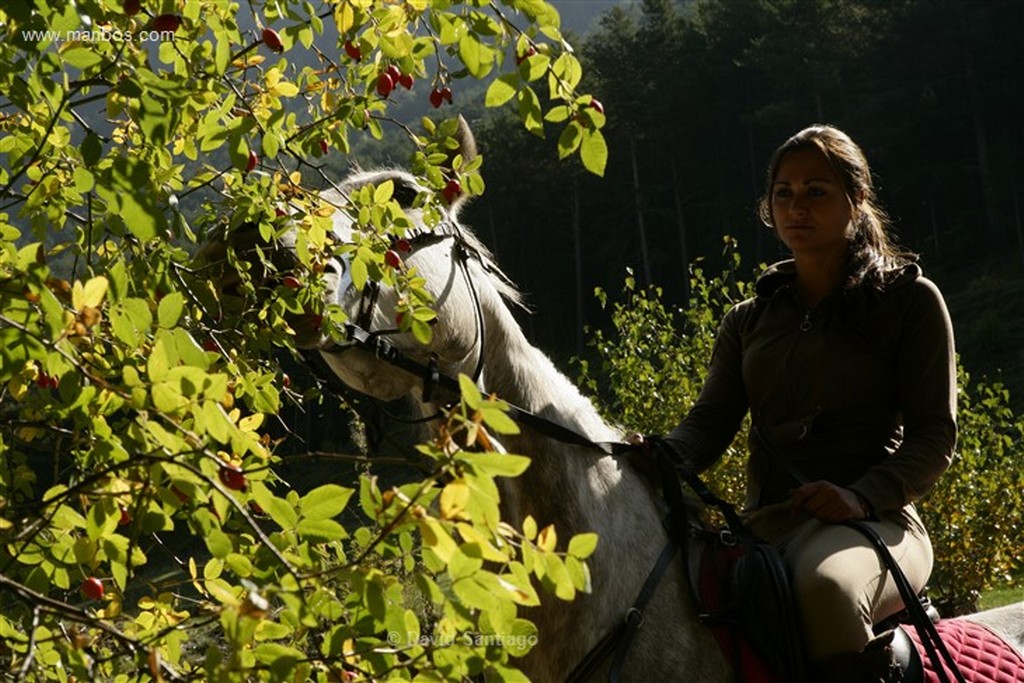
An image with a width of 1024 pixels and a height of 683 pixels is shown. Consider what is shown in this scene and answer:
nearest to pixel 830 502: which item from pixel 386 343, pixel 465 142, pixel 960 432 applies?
pixel 386 343

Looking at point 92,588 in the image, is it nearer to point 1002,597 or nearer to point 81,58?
point 81,58

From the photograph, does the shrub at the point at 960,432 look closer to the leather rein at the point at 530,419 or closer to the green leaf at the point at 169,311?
the leather rein at the point at 530,419

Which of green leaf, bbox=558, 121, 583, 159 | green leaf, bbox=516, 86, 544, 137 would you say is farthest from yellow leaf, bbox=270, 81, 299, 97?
green leaf, bbox=558, 121, 583, 159

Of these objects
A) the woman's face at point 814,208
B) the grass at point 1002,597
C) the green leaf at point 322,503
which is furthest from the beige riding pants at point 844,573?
the grass at point 1002,597

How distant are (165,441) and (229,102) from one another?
0.91 metres

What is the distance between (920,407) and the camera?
3117mm

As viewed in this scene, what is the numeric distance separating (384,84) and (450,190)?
1.50ft

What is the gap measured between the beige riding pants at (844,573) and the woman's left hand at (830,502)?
54mm

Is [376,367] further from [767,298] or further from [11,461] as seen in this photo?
[767,298]

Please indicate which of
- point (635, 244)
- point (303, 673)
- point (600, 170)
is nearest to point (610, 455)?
point (600, 170)

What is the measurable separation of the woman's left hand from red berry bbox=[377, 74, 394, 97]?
1570mm

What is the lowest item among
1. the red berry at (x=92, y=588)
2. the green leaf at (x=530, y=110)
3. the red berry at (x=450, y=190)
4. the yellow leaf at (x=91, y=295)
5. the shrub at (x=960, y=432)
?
the shrub at (x=960, y=432)

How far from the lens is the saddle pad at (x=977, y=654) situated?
3188 mm

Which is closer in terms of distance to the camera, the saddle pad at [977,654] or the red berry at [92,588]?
the red berry at [92,588]
